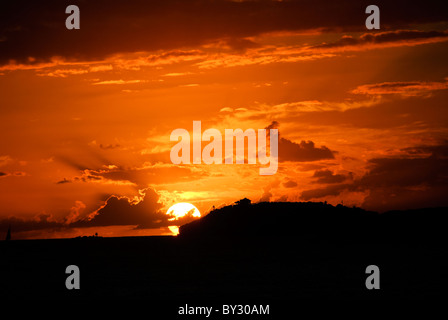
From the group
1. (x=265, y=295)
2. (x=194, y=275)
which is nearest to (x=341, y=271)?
(x=194, y=275)

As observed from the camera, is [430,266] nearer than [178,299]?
No

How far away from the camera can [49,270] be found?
433ft

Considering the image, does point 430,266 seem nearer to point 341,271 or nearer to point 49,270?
point 341,271
